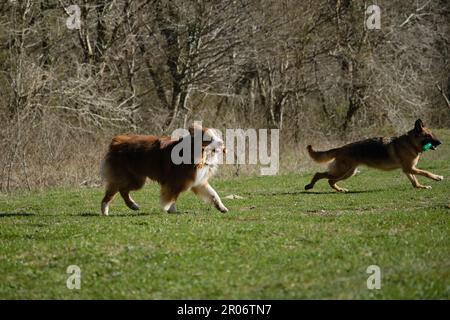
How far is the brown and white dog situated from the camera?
13008mm

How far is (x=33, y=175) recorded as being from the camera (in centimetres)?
2048

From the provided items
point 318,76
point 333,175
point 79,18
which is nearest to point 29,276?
point 333,175

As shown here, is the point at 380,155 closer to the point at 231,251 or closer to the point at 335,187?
the point at 335,187

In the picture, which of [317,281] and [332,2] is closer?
[317,281]

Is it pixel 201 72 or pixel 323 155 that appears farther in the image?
pixel 201 72

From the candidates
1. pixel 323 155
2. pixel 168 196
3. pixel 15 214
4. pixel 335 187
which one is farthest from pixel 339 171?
pixel 15 214

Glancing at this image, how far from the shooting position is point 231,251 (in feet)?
29.9

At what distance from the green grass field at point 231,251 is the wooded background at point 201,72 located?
335 inches

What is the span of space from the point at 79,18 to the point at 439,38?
2056 centimetres

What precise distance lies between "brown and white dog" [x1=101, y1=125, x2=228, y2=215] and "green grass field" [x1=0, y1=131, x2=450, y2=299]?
492mm

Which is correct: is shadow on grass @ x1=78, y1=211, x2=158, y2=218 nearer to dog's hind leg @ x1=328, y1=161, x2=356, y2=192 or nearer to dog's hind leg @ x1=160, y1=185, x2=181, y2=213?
dog's hind leg @ x1=160, y1=185, x2=181, y2=213

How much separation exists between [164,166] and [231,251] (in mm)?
4372

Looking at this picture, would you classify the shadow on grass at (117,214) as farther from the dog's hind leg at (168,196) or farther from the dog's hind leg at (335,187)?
the dog's hind leg at (335,187)
